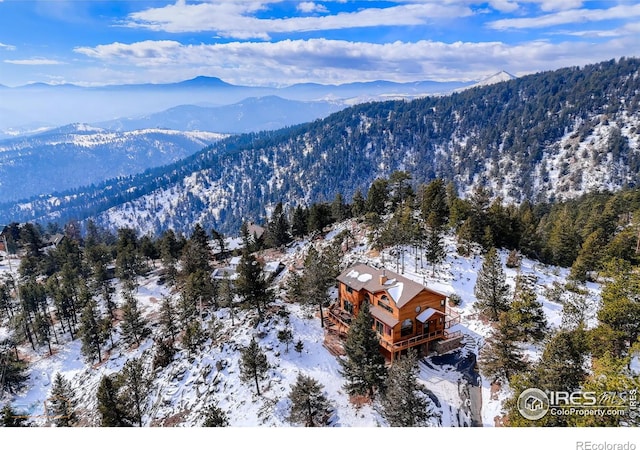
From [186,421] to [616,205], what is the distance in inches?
2969

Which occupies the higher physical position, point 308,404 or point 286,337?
point 308,404

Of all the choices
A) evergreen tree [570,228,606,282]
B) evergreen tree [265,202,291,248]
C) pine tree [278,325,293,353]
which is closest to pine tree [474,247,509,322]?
evergreen tree [570,228,606,282]

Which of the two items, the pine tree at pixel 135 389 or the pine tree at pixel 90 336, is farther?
the pine tree at pixel 90 336

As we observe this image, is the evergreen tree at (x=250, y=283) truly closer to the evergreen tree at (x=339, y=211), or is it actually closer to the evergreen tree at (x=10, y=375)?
the evergreen tree at (x=10, y=375)

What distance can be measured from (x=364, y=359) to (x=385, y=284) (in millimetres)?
7619

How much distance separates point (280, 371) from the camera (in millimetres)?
27031

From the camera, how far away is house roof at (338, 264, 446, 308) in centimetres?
2597

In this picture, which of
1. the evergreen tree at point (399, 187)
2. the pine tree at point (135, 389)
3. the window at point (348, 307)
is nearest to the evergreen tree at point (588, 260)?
the window at point (348, 307)

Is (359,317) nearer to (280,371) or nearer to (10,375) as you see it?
(280,371)

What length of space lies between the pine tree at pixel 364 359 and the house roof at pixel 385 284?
4624 mm

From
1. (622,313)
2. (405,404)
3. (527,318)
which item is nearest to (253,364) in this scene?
(405,404)

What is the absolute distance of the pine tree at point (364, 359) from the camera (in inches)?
846
